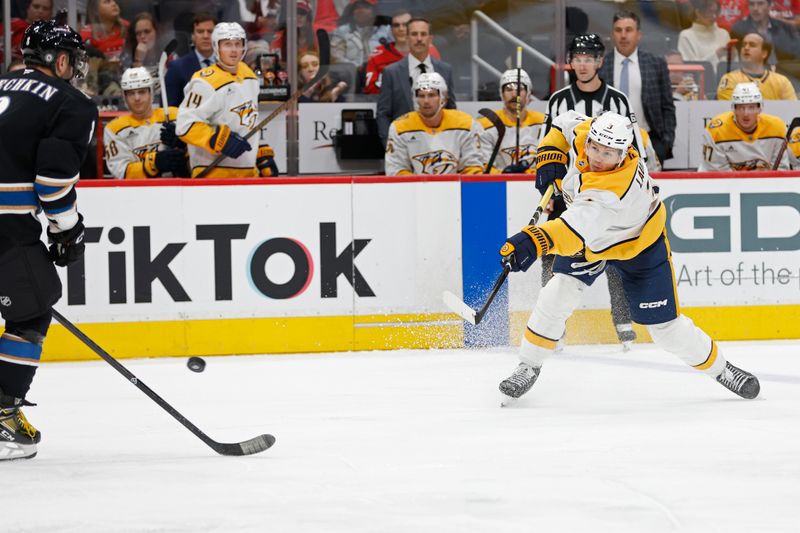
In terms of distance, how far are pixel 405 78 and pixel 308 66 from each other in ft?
1.84

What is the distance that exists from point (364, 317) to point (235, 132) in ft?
3.64

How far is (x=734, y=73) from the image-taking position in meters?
7.46

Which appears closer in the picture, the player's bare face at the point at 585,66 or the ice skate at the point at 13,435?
the ice skate at the point at 13,435

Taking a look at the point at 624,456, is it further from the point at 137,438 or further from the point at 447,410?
the point at 137,438

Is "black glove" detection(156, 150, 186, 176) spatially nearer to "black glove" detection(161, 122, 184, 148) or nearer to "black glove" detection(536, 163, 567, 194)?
"black glove" detection(161, 122, 184, 148)

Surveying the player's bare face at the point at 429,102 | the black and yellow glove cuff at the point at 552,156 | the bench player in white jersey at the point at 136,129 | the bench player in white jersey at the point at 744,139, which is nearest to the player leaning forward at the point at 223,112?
the bench player in white jersey at the point at 136,129

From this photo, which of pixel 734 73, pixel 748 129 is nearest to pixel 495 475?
pixel 748 129

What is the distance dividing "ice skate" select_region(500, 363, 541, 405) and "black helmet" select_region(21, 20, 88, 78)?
1.87 m

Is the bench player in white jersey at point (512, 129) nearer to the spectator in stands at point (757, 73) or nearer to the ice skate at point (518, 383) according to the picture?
the spectator in stands at point (757, 73)

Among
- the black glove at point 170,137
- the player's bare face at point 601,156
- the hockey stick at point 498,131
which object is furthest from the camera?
the hockey stick at point 498,131

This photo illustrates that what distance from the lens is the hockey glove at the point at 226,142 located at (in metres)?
6.12

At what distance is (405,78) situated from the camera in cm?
690

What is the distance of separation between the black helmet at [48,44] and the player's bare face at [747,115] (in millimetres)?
4164

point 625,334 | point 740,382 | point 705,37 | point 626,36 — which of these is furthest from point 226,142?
point 705,37
